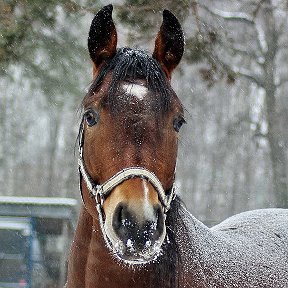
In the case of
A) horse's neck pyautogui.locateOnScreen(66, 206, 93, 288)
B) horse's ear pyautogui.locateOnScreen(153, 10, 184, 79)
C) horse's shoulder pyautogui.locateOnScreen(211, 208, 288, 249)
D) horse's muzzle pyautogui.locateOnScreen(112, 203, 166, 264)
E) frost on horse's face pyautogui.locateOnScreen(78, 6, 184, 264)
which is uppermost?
horse's ear pyautogui.locateOnScreen(153, 10, 184, 79)

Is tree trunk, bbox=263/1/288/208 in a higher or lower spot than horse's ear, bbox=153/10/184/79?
lower

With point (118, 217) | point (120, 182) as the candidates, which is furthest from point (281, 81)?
point (118, 217)

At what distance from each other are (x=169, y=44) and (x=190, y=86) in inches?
734

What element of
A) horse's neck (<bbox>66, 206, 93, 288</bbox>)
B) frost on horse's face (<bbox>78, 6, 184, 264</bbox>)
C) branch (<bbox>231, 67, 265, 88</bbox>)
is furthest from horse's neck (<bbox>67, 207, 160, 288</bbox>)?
branch (<bbox>231, 67, 265, 88</bbox>)

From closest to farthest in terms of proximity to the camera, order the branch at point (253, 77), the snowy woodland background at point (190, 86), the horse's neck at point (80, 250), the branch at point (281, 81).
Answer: the horse's neck at point (80, 250) → the snowy woodland background at point (190, 86) → the branch at point (253, 77) → the branch at point (281, 81)

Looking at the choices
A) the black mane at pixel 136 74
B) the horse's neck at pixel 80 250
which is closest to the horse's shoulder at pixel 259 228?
the horse's neck at pixel 80 250

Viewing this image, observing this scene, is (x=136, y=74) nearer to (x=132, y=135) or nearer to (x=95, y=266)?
(x=132, y=135)

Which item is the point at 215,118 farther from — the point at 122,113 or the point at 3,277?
the point at 122,113

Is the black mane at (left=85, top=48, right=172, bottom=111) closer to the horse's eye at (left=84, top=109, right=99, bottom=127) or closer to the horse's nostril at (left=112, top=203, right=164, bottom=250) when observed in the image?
the horse's eye at (left=84, top=109, right=99, bottom=127)

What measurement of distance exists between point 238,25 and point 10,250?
30.5 ft

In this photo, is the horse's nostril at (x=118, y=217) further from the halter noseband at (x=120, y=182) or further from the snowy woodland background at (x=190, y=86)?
the snowy woodland background at (x=190, y=86)

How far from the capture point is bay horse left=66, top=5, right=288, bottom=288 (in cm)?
250

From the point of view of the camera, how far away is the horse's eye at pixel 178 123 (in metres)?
2.91

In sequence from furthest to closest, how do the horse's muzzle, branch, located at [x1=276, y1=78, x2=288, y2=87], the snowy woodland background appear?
branch, located at [x1=276, y1=78, x2=288, y2=87] → the snowy woodland background → the horse's muzzle
